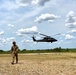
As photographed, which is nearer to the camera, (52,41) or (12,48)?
(12,48)

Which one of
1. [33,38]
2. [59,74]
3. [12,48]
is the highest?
[33,38]

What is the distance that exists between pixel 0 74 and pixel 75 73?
4967 mm

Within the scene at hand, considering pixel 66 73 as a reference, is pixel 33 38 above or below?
above

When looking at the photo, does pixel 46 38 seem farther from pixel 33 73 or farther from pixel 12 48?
pixel 33 73

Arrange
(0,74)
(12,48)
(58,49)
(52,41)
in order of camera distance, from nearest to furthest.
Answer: (0,74) < (12,48) < (52,41) < (58,49)

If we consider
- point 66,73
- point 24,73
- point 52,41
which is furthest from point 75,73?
point 52,41

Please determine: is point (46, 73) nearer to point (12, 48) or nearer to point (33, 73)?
point (33, 73)

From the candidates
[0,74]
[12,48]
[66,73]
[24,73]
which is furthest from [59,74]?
[12,48]

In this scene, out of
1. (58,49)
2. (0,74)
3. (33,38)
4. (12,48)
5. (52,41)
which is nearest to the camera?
(0,74)

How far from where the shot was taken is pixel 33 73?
21.9m

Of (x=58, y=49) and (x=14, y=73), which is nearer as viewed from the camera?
(x=14, y=73)

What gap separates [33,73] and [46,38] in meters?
54.6

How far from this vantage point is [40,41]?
79812 millimetres

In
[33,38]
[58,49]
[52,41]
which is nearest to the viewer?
[52,41]
